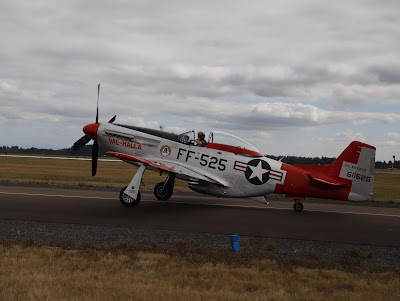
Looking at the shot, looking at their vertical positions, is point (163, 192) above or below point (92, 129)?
below

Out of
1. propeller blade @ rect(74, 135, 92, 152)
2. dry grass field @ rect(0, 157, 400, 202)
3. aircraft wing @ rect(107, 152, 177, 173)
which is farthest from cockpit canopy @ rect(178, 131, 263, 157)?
dry grass field @ rect(0, 157, 400, 202)

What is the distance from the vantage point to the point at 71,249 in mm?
10141

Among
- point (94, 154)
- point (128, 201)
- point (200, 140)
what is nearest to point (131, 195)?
point (128, 201)

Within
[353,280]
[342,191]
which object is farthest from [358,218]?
[353,280]

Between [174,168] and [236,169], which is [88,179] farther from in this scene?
[236,169]

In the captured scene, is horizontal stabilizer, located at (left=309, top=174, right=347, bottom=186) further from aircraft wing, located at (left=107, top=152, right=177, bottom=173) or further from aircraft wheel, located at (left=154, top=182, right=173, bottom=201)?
aircraft wheel, located at (left=154, top=182, right=173, bottom=201)

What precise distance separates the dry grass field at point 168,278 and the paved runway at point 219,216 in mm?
4019

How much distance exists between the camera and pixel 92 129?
64.7 ft

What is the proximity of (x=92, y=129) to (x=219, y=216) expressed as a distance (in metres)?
7.19

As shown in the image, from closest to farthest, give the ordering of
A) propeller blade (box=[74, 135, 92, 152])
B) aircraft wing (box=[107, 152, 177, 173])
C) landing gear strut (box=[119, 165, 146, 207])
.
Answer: aircraft wing (box=[107, 152, 177, 173]) < landing gear strut (box=[119, 165, 146, 207]) < propeller blade (box=[74, 135, 92, 152])

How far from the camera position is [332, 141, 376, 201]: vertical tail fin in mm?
17141

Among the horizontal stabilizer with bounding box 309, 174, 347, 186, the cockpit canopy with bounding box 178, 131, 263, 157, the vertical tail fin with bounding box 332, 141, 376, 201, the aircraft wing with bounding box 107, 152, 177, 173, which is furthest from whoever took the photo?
the cockpit canopy with bounding box 178, 131, 263, 157

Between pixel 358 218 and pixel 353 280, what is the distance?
9643mm

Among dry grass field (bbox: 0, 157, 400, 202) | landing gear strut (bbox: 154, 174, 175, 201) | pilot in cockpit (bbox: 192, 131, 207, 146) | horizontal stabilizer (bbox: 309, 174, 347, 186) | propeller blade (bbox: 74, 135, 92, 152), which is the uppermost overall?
pilot in cockpit (bbox: 192, 131, 207, 146)
